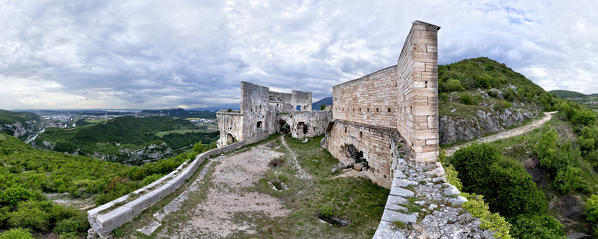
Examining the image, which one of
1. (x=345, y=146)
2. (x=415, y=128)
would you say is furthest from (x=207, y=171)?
(x=415, y=128)

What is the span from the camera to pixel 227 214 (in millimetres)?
8086

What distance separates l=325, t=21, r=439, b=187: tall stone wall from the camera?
6551 millimetres

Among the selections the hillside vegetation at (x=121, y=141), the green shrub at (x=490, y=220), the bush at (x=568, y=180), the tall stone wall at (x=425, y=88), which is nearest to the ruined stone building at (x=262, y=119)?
the tall stone wall at (x=425, y=88)

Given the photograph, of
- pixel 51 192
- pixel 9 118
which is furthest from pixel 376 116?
pixel 9 118

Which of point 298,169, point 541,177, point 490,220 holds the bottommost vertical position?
point 541,177

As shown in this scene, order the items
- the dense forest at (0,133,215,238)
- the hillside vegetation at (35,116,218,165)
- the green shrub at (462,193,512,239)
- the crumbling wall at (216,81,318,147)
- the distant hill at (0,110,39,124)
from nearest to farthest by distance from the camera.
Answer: the green shrub at (462,193,512,239) < the dense forest at (0,133,215,238) < the crumbling wall at (216,81,318,147) < the hillside vegetation at (35,116,218,165) < the distant hill at (0,110,39,124)

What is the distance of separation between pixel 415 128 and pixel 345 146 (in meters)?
8.56

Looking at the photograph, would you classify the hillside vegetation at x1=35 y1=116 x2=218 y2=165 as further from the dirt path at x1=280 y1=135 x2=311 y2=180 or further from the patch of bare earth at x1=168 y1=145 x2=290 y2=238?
the patch of bare earth at x1=168 y1=145 x2=290 y2=238

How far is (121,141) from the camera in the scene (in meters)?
62.4

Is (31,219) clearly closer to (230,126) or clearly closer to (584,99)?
(230,126)

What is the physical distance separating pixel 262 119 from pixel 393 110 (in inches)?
576

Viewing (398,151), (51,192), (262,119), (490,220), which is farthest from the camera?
(262,119)

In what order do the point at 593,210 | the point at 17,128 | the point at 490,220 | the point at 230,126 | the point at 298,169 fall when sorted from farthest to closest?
1. the point at 17,128
2. the point at 230,126
3. the point at 593,210
4. the point at 298,169
5. the point at 490,220

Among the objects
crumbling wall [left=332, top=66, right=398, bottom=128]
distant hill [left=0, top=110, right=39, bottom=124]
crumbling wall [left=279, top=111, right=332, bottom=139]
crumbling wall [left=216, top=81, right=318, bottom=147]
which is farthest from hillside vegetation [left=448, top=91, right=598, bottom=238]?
distant hill [left=0, top=110, right=39, bottom=124]
